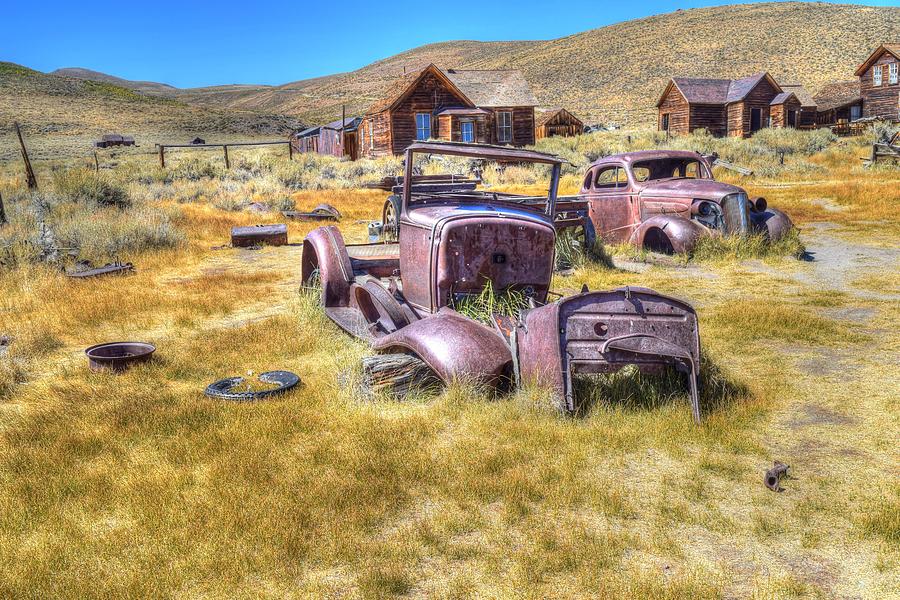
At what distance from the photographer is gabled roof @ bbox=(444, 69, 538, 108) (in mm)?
38594

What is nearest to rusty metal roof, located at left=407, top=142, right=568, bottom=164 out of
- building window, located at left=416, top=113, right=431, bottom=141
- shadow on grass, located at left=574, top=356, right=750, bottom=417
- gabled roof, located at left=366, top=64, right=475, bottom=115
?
shadow on grass, located at left=574, top=356, right=750, bottom=417

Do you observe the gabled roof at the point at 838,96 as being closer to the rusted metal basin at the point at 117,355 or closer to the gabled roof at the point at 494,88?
the gabled roof at the point at 494,88

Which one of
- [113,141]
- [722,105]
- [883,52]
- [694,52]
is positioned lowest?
[113,141]

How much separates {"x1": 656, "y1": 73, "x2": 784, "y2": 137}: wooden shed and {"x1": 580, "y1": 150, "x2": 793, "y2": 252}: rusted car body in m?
35.4

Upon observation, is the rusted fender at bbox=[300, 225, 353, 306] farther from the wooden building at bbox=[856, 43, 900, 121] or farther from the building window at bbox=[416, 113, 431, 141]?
the wooden building at bbox=[856, 43, 900, 121]

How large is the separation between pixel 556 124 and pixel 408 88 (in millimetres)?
16392

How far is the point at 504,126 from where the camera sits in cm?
3903

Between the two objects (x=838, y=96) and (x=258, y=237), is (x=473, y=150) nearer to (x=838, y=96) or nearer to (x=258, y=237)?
(x=258, y=237)

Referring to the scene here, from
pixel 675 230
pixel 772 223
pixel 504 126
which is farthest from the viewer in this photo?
pixel 504 126

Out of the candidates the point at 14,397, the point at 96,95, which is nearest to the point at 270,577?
the point at 14,397

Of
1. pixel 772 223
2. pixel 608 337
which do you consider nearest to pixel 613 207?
pixel 772 223

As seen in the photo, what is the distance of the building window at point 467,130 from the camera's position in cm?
3509

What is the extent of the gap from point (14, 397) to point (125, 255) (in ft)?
23.2

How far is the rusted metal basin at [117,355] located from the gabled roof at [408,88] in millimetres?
30473
